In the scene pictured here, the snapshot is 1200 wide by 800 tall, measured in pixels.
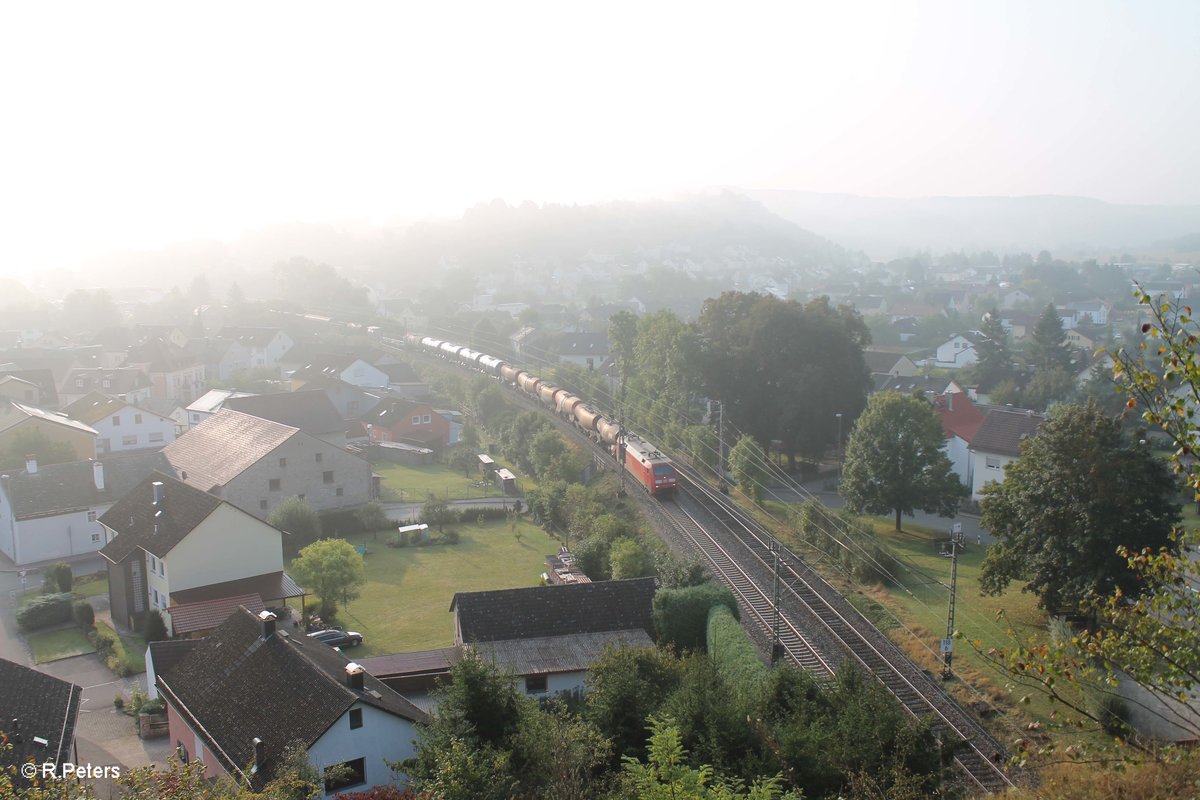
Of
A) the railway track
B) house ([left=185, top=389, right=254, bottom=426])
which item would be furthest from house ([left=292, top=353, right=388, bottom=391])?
the railway track

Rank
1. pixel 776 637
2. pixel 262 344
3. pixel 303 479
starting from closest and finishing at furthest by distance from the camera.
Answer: pixel 776 637
pixel 303 479
pixel 262 344

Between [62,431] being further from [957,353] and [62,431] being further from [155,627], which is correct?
[957,353]

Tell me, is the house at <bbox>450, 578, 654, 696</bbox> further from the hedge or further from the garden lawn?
the garden lawn

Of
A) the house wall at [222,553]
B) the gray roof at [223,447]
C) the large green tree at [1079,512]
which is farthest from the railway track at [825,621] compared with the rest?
the gray roof at [223,447]

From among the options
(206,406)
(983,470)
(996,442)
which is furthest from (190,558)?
(996,442)

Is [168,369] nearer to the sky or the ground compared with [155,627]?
nearer to the sky

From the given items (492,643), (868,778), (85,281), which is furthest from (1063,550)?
(85,281)
